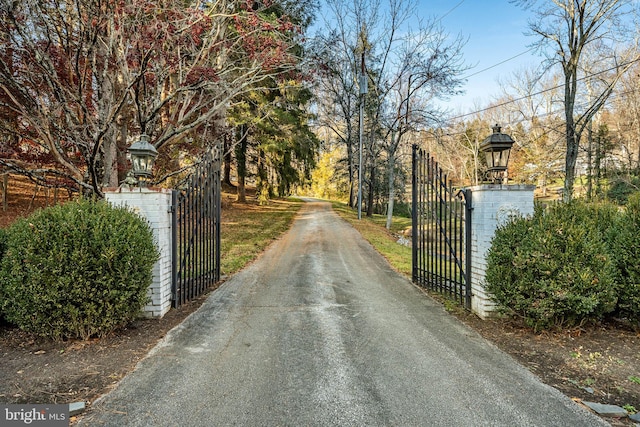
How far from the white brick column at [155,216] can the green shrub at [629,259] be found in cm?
489

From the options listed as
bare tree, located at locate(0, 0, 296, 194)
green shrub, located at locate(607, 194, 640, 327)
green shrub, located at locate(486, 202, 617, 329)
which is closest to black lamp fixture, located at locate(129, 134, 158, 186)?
bare tree, located at locate(0, 0, 296, 194)

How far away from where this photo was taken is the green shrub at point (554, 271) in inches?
127

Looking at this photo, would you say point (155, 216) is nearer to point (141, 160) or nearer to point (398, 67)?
point (141, 160)

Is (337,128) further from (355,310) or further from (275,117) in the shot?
(355,310)

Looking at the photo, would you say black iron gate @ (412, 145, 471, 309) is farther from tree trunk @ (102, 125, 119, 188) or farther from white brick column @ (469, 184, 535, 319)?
tree trunk @ (102, 125, 119, 188)

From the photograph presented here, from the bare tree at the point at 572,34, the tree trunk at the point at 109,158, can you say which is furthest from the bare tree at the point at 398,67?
the tree trunk at the point at 109,158

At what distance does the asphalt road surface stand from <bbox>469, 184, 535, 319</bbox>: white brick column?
48 cm

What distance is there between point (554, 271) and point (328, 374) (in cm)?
236

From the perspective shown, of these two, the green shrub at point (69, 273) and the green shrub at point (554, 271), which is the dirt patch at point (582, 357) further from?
the green shrub at point (69, 273)

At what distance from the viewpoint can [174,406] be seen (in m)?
2.30

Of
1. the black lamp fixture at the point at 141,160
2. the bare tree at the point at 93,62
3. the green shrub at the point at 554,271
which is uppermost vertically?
the bare tree at the point at 93,62

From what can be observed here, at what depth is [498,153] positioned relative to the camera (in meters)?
4.16

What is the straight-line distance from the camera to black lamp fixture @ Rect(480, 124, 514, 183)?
13.6 ft

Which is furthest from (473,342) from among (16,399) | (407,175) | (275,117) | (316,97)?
(407,175)
